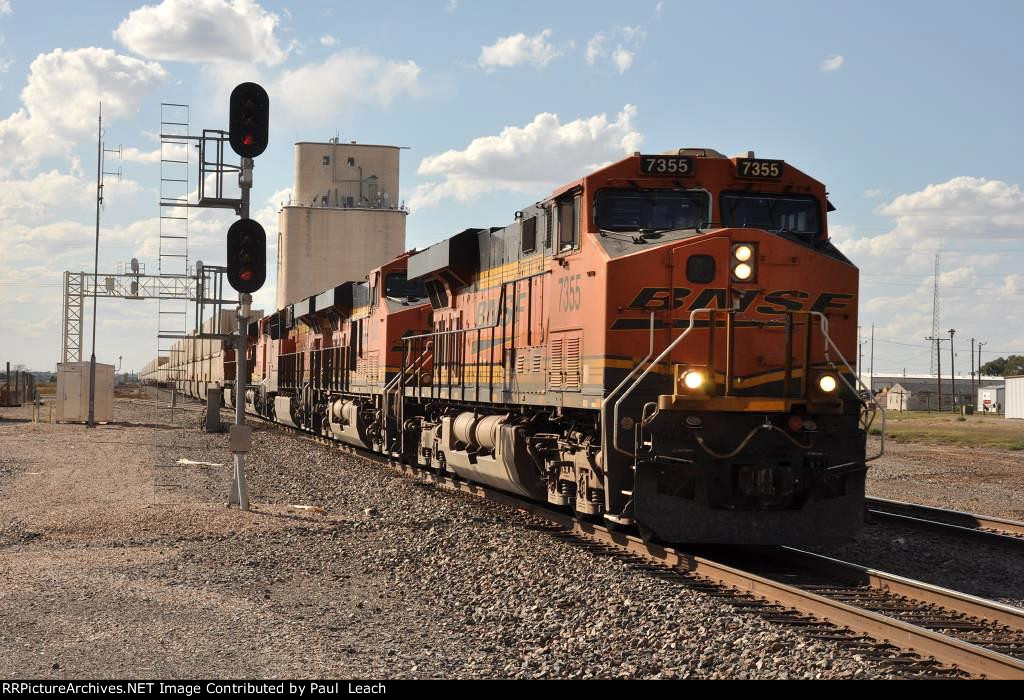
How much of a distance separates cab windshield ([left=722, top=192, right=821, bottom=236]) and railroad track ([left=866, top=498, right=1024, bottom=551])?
156 inches

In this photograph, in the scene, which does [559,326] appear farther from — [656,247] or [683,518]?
[683,518]

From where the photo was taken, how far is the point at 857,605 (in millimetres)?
8312

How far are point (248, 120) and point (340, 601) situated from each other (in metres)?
7.58

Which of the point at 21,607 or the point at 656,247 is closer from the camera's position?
the point at 21,607

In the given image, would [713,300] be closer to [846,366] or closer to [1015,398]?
[846,366]

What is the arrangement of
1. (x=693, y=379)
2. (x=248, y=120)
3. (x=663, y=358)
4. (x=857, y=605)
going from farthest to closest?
(x=248, y=120), (x=663, y=358), (x=693, y=379), (x=857, y=605)

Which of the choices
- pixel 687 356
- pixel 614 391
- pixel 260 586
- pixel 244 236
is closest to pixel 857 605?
pixel 687 356

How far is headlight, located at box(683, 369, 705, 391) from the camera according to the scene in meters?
9.67

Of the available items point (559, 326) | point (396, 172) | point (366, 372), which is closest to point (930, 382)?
point (396, 172)

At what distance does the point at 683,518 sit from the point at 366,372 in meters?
13.5

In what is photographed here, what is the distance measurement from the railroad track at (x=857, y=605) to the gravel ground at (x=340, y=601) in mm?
352

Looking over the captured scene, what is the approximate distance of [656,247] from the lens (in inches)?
398

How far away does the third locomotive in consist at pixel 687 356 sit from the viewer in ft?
31.7
